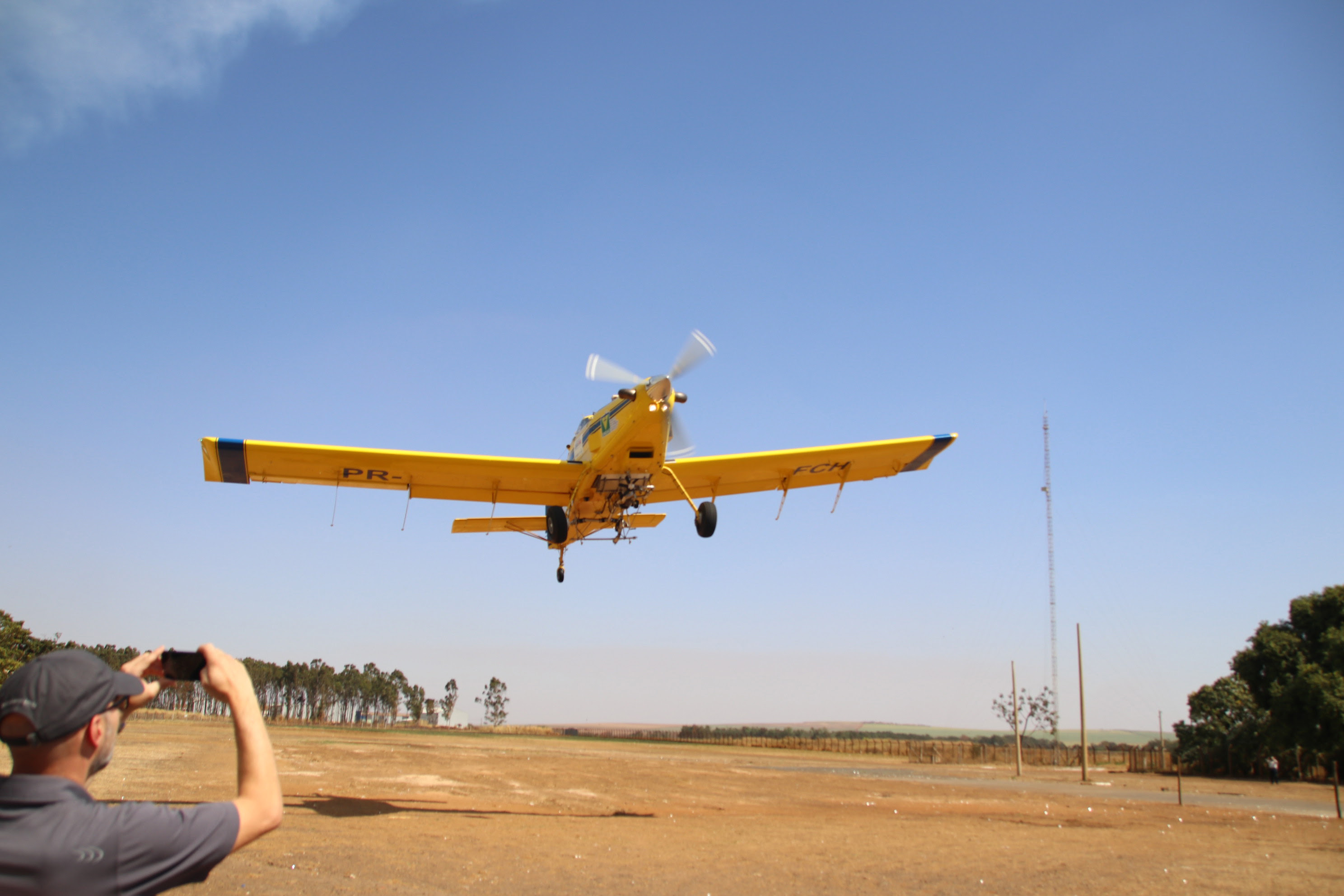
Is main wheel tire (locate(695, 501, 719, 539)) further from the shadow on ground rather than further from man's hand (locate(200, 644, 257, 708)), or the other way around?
man's hand (locate(200, 644, 257, 708))

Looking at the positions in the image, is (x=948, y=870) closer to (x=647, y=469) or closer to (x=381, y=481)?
(x=647, y=469)

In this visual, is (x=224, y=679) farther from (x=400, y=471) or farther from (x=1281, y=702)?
(x=1281, y=702)

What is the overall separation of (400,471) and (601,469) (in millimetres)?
5038

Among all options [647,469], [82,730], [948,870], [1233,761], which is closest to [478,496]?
[647,469]

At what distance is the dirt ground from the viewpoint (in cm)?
1211

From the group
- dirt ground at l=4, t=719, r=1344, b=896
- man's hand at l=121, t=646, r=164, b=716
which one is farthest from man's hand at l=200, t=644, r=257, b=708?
dirt ground at l=4, t=719, r=1344, b=896

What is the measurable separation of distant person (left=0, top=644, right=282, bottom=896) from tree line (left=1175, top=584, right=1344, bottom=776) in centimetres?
5166

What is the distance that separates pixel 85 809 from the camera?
1946mm

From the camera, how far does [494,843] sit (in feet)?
47.2

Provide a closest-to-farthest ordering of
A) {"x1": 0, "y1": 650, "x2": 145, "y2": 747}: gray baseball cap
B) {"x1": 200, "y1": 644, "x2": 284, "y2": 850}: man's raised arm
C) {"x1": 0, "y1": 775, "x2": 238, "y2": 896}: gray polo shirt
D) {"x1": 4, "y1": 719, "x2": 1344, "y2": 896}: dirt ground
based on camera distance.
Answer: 1. {"x1": 0, "y1": 775, "x2": 238, "y2": 896}: gray polo shirt
2. {"x1": 0, "y1": 650, "x2": 145, "y2": 747}: gray baseball cap
3. {"x1": 200, "y1": 644, "x2": 284, "y2": 850}: man's raised arm
4. {"x1": 4, "y1": 719, "x2": 1344, "y2": 896}: dirt ground

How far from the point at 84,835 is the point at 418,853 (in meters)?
12.8

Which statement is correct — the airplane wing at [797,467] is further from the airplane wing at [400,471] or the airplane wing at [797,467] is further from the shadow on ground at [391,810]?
the shadow on ground at [391,810]

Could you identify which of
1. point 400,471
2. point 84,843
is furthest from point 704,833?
point 84,843

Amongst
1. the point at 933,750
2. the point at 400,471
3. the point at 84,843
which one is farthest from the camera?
the point at 933,750
